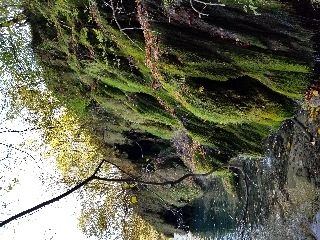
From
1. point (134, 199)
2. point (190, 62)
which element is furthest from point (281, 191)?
point (134, 199)

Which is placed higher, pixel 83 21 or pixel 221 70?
pixel 83 21

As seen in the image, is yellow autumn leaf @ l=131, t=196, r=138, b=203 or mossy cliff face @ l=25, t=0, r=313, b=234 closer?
mossy cliff face @ l=25, t=0, r=313, b=234

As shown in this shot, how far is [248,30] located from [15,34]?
10956 mm

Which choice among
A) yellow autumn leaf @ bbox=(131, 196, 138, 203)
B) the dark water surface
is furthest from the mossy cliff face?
yellow autumn leaf @ bbox=(131, 196, 138, 203)

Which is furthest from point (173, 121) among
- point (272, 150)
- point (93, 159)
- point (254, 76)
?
point (93, 159)

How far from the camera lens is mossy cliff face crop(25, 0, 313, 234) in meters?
8.84

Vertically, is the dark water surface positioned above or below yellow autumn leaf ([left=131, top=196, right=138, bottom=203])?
below

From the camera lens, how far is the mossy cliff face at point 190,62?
884 centimetres

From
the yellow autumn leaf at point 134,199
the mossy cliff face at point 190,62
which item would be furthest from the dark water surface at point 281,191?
the yellow autumn leaf at point 134,199

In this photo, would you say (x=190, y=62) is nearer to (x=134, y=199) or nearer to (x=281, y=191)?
(x=281, y=191)

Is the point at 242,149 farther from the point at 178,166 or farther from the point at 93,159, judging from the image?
the point at 93,159

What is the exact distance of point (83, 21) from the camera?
12.6 metres

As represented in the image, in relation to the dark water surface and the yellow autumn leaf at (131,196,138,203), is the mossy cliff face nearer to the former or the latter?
the dark water surface

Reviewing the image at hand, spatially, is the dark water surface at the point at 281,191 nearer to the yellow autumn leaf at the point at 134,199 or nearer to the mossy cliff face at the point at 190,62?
the mossy cliff face at the point at 190,62
